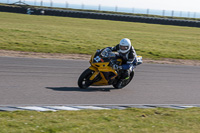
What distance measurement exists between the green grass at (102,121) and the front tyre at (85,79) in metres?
2.10

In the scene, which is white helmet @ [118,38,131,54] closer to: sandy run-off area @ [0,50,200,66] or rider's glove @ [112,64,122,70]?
rider's glove @ [112,64,122,70]

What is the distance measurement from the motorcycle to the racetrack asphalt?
24cm

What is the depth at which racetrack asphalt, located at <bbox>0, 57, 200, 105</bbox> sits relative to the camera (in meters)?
8.79

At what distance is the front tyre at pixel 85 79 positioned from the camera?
9789 mm

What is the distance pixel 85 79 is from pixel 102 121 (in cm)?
328

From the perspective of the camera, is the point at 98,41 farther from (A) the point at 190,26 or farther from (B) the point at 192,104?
(A) the point at 190,26

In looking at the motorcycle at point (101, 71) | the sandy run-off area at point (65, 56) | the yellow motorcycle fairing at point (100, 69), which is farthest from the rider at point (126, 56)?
the sandy run-off area at point (65, 56)

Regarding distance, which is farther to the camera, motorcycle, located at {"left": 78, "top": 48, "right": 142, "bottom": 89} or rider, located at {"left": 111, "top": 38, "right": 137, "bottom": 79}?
rider, located at {"left": 111, "top": 38, "right": 137, "bottom": 79}

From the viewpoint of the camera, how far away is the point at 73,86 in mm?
10414

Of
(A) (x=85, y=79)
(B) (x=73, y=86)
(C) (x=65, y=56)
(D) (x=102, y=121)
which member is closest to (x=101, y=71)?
(A) (x=85, y=79)

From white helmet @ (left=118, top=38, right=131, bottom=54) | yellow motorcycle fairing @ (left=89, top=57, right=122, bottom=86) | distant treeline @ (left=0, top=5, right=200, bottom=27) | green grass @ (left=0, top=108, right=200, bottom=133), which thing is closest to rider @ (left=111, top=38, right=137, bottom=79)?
white helmet @ (left=118, top=38, right=131, bottom=54)

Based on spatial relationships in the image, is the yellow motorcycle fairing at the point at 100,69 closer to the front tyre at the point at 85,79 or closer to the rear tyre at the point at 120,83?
the front tyre at the point at 85,79

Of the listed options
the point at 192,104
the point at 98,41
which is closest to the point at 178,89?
the point at 192,104

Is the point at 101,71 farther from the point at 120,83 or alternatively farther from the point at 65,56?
the point at 65,56
